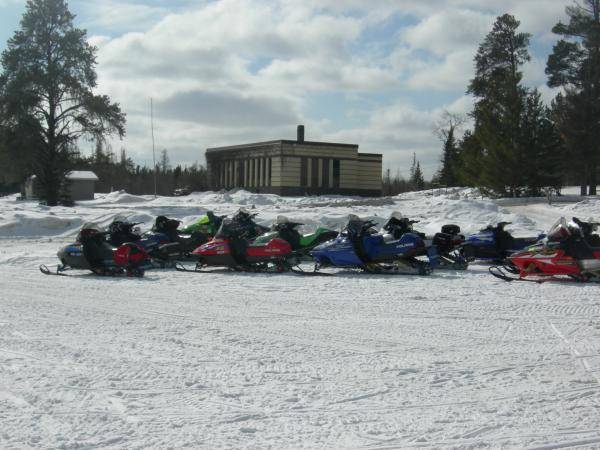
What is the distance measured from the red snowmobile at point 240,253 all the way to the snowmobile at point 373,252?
2.49 feet

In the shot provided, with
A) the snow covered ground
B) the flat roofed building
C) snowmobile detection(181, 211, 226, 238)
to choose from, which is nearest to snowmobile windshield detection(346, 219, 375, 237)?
the snow covered ground

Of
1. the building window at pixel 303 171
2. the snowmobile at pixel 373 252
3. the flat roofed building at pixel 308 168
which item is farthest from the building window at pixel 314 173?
the snowmobile at pixel 373 252

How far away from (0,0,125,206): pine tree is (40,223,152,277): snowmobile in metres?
21.0

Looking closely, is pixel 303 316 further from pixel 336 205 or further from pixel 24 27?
pixel 24 27

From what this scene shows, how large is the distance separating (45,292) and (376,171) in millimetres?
35357

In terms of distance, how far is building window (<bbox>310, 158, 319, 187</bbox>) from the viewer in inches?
1633

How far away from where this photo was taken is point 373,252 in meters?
12.4

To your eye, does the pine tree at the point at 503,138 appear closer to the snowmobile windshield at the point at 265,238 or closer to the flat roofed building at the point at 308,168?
the flat roofed building at the point at 308,168

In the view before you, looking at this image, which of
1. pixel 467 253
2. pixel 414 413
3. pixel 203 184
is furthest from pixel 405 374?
pixel 203 184

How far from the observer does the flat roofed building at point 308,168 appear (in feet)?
134

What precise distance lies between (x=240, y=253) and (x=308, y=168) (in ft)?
94.1

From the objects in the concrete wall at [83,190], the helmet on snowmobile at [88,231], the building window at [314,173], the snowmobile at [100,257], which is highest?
the building window at [314,173]

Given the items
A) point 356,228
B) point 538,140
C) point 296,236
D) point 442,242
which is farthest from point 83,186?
point 442,242

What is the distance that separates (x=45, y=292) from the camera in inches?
393
